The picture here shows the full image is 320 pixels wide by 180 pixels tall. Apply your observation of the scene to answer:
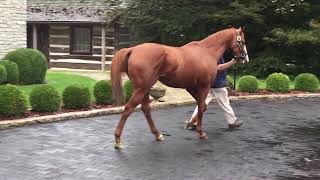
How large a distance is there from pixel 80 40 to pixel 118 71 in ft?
74.4

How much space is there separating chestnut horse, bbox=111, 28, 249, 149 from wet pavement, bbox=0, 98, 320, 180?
0.60 metres

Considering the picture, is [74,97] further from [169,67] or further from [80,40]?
[80,40]

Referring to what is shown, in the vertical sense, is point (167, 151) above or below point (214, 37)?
below

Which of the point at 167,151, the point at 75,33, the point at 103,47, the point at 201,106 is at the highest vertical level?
the point at 201,106

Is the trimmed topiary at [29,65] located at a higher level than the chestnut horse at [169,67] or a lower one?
lower

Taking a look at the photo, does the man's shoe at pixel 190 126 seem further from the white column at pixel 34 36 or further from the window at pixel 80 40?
the white column at pixel 34 36

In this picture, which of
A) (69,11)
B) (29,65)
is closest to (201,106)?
(29,65)

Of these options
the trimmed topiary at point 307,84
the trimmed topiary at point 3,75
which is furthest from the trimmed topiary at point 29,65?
the trimmed topiary at point 307,84

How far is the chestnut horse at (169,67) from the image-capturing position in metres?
8.84

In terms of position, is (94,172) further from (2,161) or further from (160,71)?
(160,71)

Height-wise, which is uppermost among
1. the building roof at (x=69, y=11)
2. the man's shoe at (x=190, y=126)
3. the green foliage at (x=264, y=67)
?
the building roof at (x=69, y=11)

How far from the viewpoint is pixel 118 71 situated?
29.0 feet

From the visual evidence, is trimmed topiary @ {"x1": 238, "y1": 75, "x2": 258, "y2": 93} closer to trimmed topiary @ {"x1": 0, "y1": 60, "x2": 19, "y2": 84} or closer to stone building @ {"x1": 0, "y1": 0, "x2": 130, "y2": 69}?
trimmed topiary @ {"x1": 0, "y1": 60, "x2": 19, "y2": 84}

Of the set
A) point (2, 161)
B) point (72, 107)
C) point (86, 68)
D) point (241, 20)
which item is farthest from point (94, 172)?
point (86, 68)
